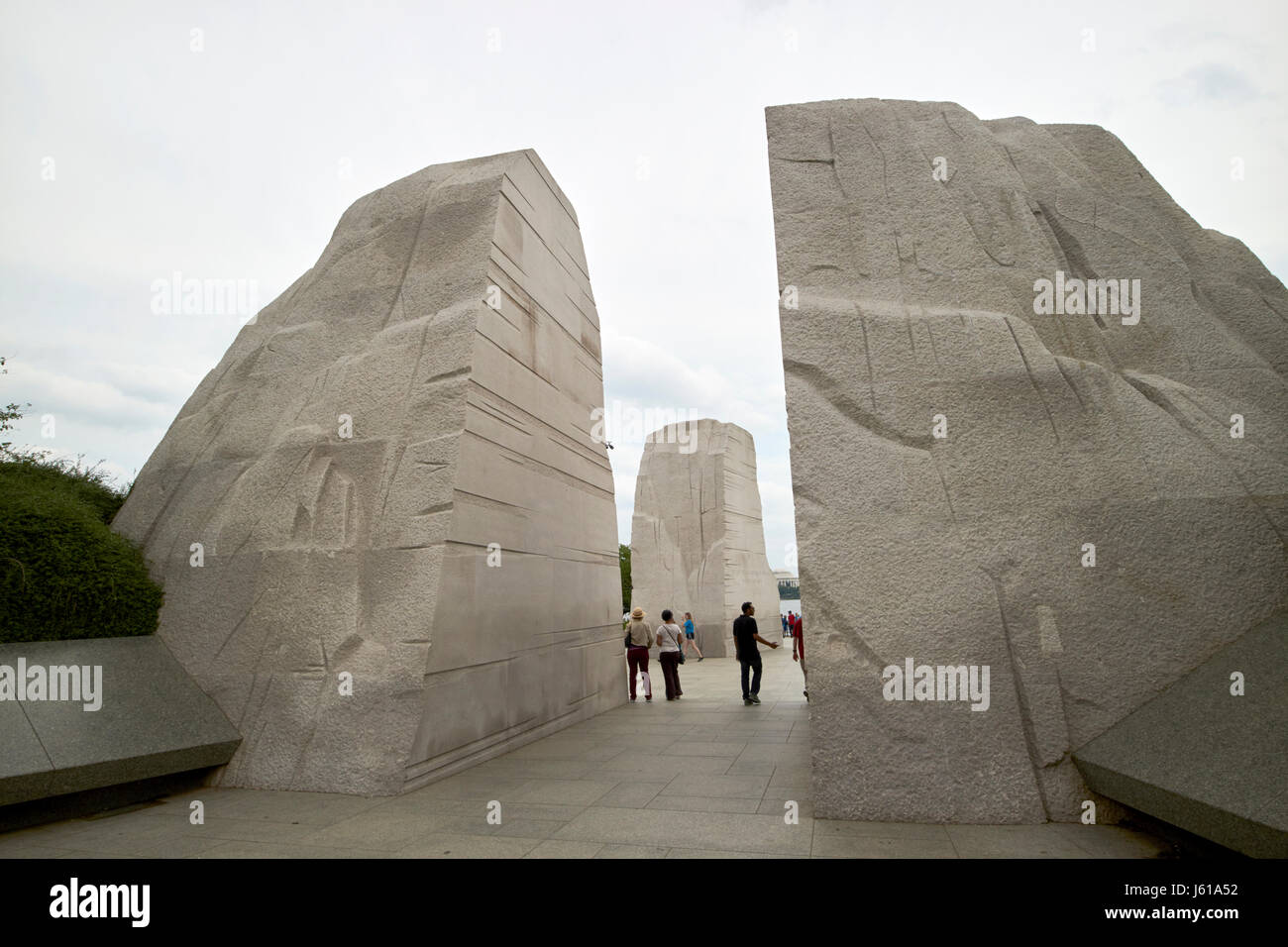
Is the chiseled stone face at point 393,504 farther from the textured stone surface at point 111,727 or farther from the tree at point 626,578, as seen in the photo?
the tree at point 626,578

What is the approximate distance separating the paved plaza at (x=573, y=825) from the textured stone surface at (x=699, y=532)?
44.3ft

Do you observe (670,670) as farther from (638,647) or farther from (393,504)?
(393,504)

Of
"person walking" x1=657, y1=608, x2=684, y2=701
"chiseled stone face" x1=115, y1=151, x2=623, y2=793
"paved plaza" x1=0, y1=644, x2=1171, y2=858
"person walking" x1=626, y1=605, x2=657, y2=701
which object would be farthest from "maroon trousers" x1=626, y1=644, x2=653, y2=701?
"paved plaza" x1=0, y1=644, x2=1171, y2=858

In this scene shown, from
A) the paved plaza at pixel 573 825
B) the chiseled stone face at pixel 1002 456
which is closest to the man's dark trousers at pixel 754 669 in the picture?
the paved plaza at pixel 573 825

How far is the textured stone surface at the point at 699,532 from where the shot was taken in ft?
67.3

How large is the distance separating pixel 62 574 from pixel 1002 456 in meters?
8.05

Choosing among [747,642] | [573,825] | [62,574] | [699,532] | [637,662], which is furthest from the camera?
[699,532]

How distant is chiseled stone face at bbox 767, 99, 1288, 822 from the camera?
15.4 feet

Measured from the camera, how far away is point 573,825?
4746 millimetres

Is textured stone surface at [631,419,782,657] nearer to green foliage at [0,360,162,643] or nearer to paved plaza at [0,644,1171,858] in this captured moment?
paved plaza at [0,644,1171,858]

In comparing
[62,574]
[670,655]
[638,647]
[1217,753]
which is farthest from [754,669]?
[62,574]

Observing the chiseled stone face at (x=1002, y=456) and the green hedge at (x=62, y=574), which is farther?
the green hedge at (x=62, y=574)
